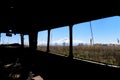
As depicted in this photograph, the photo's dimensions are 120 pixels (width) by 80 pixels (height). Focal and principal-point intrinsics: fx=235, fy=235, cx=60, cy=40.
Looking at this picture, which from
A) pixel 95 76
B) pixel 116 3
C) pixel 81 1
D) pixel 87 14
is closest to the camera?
pixel 116 3

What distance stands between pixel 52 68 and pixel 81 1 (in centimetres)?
566

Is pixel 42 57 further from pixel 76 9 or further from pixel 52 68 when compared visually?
pixel 76 9

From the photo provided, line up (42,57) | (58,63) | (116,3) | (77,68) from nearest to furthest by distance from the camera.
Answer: (116,3), (77,68), (58,63), (42,57)

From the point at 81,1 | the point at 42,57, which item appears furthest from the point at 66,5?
the point at 42,57

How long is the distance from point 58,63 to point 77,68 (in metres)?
2.29

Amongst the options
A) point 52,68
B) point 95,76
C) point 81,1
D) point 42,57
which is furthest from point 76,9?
point 42,57

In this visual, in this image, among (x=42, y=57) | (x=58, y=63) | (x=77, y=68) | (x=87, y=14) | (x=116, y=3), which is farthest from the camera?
(x=42, y=57)

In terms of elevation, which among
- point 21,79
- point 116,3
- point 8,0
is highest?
point 8,0

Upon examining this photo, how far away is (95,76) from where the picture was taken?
26.6ft

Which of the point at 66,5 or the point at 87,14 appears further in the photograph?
the point at 87,14

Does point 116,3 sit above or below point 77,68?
above

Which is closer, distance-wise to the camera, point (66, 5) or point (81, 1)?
point (81, 1)

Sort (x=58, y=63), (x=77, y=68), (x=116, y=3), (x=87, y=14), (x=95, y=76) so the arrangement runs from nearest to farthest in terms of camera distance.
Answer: (x=116, y=3), (x=95, y=76), (x=87, y=14), (x=77, y=68), (x=58, y=63)

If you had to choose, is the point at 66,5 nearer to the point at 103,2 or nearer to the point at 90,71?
the point at 103,2
